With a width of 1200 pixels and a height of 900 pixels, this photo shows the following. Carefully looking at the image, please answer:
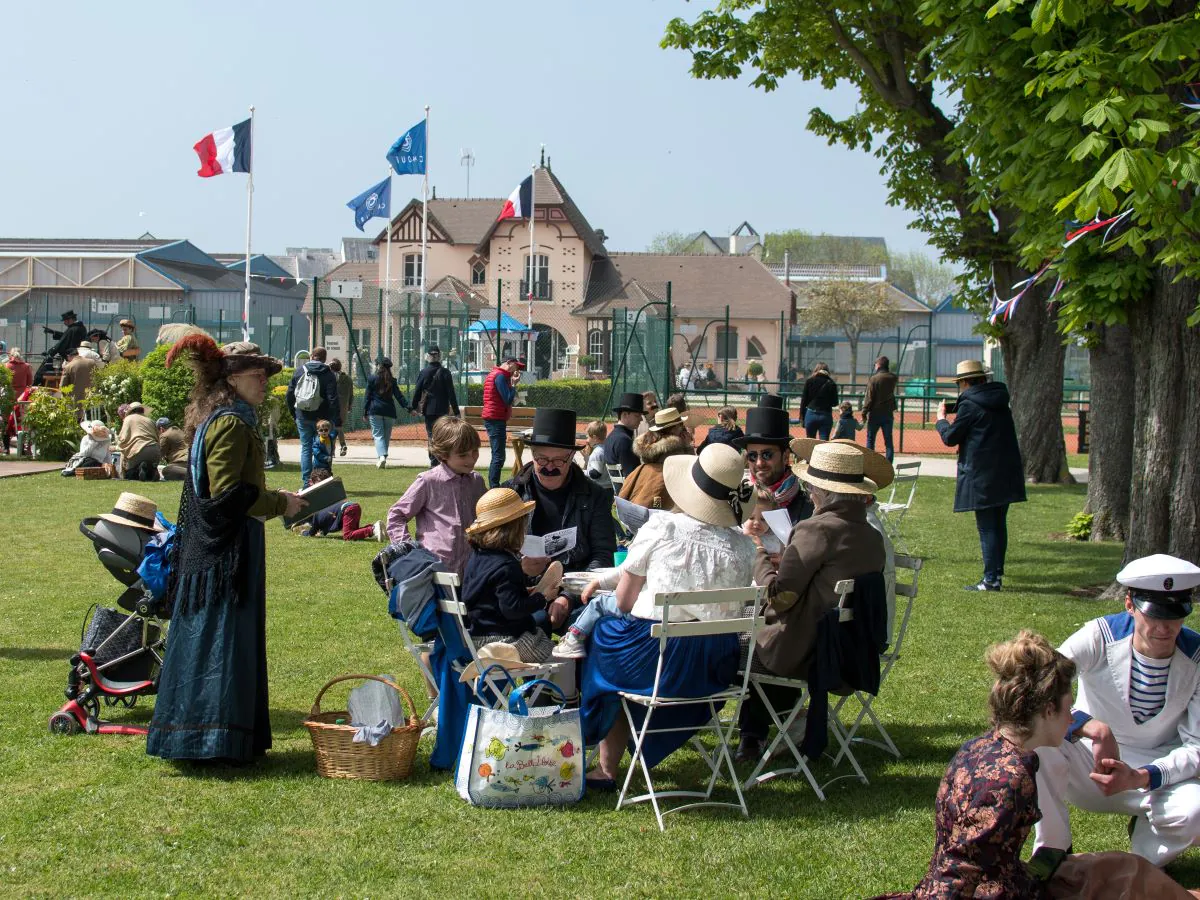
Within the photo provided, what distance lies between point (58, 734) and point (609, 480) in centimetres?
566

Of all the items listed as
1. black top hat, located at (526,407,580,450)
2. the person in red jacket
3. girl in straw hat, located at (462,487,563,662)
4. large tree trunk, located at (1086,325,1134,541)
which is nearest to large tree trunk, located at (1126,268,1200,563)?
large tree trunk, located at (1086,325,1134,541)

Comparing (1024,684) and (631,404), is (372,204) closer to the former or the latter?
(631,404)

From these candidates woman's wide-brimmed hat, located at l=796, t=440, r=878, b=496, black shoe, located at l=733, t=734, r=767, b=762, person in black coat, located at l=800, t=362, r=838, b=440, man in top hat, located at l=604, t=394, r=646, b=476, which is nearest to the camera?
woman's wide-brimmed hat, located at l=796, t=440, r=878, b=496

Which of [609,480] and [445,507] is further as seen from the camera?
[609,480]

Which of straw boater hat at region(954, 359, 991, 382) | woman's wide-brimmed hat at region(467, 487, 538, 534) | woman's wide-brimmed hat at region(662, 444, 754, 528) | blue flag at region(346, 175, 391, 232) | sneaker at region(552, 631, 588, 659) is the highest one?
blue flag at region(346, 175, 391, 232)

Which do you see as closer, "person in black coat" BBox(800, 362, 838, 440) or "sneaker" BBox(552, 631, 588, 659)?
"sneaker" BBox(552, 631, 588, 659)

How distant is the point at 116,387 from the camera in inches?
779

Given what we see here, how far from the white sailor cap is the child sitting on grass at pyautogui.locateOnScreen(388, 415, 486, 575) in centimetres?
327

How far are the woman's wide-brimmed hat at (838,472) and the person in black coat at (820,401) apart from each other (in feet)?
50.6

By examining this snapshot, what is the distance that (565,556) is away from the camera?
6.57m

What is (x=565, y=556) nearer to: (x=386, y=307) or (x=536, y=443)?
(x=536, y=443)

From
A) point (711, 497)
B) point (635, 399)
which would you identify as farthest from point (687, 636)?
point (635, 399)

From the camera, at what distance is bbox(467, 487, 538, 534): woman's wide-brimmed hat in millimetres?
5691

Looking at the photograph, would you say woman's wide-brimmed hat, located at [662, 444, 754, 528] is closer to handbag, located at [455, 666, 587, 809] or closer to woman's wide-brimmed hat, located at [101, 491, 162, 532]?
handbag, located at [455, 666, 587, 809]
